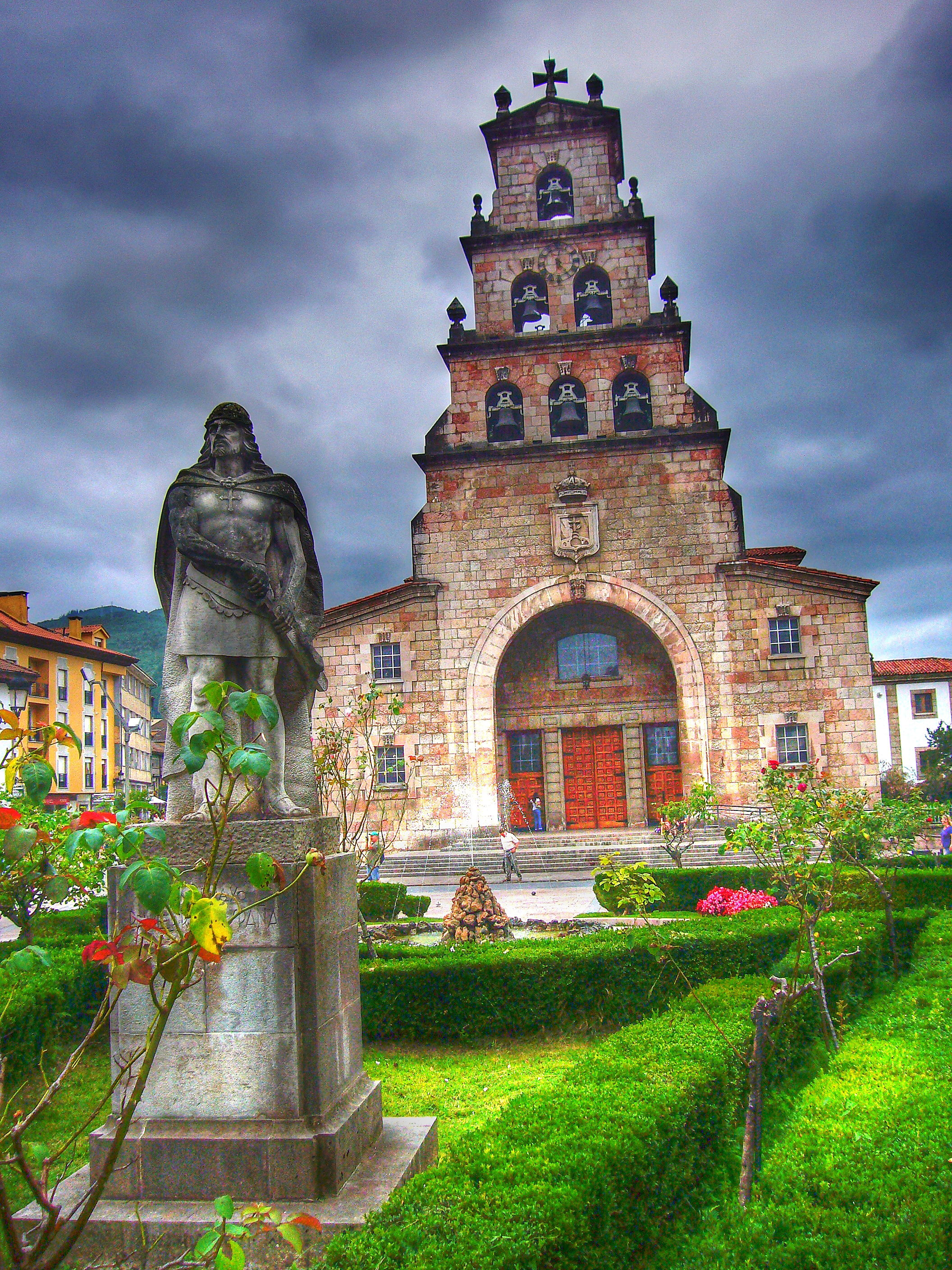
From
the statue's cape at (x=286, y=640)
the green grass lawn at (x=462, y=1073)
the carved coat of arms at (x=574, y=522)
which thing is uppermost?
the carved coat of arms at (x=574, y=522)

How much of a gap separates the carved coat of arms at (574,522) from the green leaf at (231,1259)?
22.7 metres

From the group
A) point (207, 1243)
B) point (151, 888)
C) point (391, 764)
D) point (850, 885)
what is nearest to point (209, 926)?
point (151, 888)

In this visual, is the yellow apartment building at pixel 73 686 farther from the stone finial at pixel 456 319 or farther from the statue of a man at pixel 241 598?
the statue of a man at pixel 241 598

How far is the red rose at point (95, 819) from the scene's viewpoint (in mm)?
2344

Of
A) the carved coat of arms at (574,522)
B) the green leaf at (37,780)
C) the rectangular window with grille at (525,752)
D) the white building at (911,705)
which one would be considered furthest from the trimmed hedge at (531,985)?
the white building at (911,705)

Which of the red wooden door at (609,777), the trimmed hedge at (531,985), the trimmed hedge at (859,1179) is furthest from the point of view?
the red wooden door at (609,777)

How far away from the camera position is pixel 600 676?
25719mm

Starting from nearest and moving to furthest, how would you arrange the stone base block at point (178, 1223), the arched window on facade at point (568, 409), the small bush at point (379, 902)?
the stone base block at point (178, 1223)
the small bush at point (379, 902)
the arched window on facade at point (568, 409)

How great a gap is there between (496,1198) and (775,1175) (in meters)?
1.39

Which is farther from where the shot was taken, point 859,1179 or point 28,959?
point 859,1179

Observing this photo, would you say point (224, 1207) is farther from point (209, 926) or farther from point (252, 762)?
point (252, 762)

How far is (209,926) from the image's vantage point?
227 centimetres

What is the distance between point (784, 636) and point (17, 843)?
912 inches

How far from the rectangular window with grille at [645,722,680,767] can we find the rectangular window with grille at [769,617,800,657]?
363 cm
